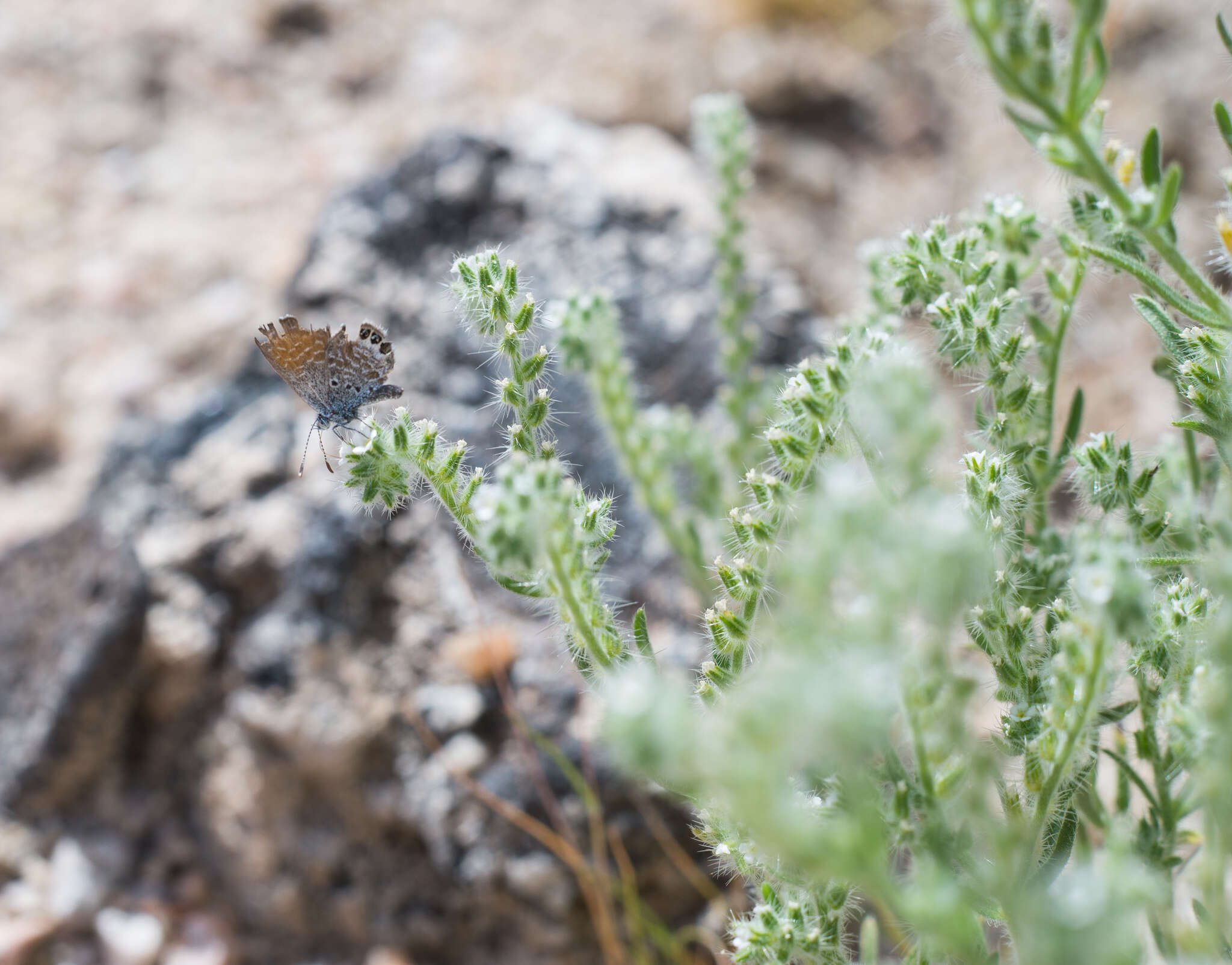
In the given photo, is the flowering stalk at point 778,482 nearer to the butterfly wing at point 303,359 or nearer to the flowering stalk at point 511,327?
the flowering stalk at point 511,327

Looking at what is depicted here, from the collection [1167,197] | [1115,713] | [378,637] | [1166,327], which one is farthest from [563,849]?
[1167,197]

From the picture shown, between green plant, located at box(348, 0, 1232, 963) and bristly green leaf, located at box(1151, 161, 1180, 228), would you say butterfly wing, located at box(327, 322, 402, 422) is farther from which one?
bristly green leaf, located at box(1151, 161, 1180, 228)

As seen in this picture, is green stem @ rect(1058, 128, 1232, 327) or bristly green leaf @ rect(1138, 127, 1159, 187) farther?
bristly green leaf @ rect(1138, 127, 1159, 187)

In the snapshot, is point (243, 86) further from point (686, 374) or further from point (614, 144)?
point (686, 374)

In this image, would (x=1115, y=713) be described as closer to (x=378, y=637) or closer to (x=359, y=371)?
(x=359, y=371)

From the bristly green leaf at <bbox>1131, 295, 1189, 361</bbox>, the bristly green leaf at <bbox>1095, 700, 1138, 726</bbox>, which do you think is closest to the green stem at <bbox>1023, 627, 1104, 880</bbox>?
the bristly green leaf at <bbox>1095, 700, 1138, 726</bbox>

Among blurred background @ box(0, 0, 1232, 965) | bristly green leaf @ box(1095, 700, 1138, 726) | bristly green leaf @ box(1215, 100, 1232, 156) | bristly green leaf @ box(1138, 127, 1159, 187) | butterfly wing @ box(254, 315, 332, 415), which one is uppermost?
blurred background @ box(0, 0, 1232, 965)
